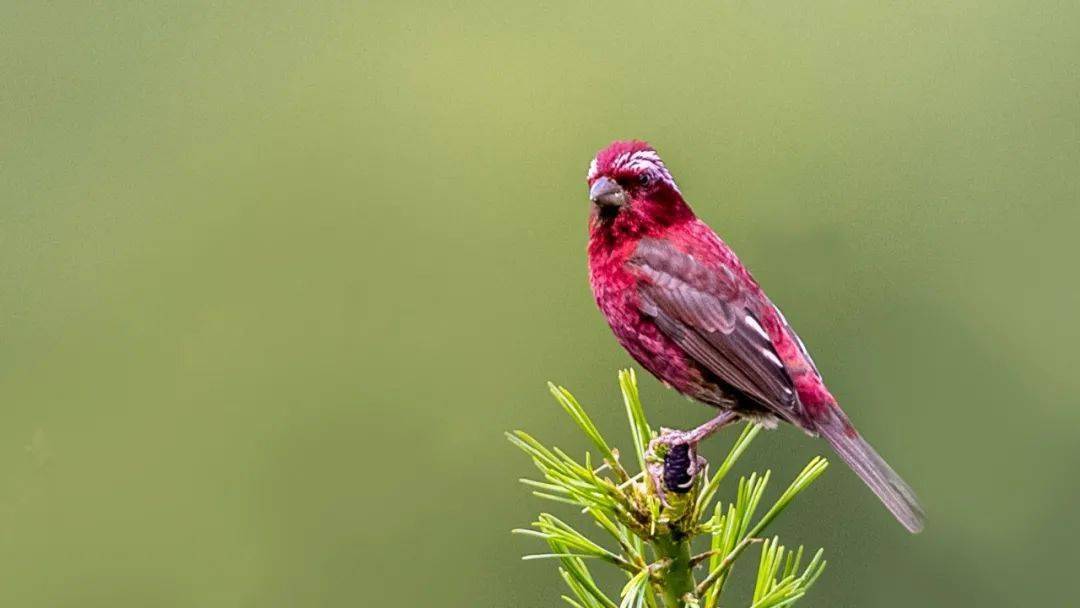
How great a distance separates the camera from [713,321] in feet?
10.8

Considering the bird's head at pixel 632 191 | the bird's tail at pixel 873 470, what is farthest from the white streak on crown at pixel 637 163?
the bird's tail at pixel 873 470

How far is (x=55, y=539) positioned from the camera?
6.08 metres

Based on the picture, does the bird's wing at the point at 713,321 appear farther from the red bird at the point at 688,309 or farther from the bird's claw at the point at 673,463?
the bird's claw at the point at 673,463

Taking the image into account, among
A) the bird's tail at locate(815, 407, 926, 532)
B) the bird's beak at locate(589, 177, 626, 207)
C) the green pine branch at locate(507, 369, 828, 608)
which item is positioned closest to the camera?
the green pine branch at locate(507, 369, 828, 608)

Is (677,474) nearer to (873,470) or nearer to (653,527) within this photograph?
(653,527)

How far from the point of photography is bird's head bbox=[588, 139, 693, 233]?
3189 millimetres

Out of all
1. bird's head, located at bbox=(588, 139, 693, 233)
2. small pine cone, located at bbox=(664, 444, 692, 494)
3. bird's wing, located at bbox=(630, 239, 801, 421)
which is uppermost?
bird's head, located at bbox=(588, 139, 693, 233)

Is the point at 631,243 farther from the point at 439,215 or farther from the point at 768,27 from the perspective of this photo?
the point at 768,27

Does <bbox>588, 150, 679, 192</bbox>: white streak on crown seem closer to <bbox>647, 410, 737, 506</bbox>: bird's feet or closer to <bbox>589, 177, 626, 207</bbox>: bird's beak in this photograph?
<bbox>589, 177, 626, 207</bbox>: bird's beak

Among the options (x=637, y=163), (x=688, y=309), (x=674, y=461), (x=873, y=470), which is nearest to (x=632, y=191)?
(x=637, y=163)

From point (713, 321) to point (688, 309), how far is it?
7 cm

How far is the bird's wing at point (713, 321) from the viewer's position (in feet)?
10.5

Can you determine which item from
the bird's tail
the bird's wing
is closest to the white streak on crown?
the bird's wing

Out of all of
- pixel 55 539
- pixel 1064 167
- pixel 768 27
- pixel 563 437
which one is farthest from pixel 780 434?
pixel 55 539
